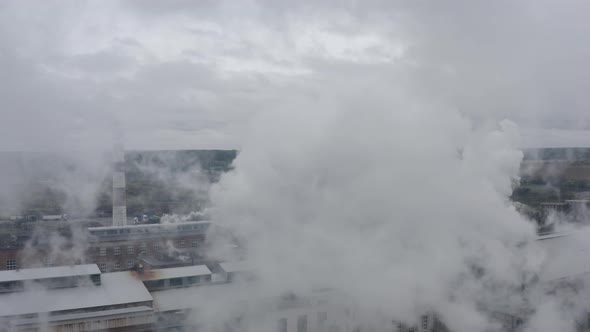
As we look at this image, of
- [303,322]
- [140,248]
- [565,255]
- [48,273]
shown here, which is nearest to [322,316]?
[303,322]

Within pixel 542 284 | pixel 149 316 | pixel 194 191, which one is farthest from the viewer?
pixel 194 191

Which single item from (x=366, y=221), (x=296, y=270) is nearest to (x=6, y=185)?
(x=296, y=270)

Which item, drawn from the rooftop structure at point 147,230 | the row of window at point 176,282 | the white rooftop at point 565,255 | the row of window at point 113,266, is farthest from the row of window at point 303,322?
the row of window at point 113,266

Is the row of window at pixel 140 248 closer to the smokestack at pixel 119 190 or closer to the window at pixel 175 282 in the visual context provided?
the smokestack at pixel 119 190

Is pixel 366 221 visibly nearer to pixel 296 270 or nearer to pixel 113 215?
pixel 296 270

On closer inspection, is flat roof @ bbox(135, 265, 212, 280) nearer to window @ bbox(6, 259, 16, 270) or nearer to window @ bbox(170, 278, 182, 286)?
window @ bbox(170, 278, 182, 286)

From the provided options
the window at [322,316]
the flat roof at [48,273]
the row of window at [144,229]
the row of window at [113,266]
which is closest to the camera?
the window at [322,316]
